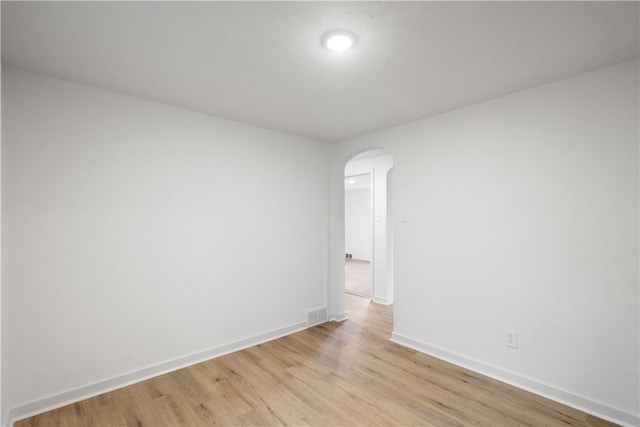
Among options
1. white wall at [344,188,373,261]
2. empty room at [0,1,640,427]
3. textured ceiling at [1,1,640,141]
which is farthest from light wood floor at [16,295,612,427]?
white wall at [344,188,373,261]

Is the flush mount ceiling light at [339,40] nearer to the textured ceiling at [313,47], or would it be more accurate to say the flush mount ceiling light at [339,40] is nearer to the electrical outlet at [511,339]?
the textured ceiling at [313,47]

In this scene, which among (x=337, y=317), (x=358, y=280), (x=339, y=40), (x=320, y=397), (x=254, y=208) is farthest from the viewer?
(x=358, y=280)

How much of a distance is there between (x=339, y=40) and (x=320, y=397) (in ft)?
8.24

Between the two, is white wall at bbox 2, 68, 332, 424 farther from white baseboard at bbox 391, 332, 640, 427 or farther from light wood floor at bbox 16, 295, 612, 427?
white baseboard at bbox 391, 332, 640, 427

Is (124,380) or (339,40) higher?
(339,40)

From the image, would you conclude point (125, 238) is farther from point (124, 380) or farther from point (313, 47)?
point (313, 47)

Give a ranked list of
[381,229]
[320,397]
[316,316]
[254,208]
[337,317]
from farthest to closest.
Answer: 1. [381,229]
2. [337,317]
3. [316,316]
4. [254,208]
5. [320,397]

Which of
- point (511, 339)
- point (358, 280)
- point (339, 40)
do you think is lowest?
point (358, 280)

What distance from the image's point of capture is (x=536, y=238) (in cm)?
236

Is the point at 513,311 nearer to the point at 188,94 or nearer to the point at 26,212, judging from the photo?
the point at 188,94

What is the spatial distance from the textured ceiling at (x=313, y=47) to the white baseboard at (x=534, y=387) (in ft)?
7.78

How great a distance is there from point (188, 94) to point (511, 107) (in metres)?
2.74

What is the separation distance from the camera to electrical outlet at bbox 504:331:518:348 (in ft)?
8.03

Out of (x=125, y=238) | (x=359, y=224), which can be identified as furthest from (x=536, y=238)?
(x=359, y=224)
